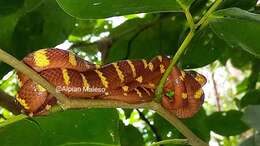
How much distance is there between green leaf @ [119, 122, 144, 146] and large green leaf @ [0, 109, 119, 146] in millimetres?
542

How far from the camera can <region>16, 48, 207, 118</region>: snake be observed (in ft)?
4.45

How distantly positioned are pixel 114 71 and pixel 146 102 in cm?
14

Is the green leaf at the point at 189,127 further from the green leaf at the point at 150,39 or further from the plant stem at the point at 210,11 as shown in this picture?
the plant stem at the point at 210,11

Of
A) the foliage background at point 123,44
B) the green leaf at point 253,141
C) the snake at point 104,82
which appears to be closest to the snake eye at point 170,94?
the snake at point 104,82

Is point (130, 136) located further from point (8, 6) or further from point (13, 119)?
point (13, 119)

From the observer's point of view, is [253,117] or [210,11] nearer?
[253,117]

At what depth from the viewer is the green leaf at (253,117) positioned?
3.10ft

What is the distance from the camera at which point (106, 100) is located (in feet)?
4.66

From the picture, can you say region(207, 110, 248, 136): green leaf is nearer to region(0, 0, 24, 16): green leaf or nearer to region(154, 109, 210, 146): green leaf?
region(154, 109, 210, 146): green leaf

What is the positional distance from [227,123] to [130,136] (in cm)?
Answer: 51

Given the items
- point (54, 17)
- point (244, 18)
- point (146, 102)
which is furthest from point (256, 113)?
point (54, 17)

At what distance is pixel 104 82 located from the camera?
148 centimetres

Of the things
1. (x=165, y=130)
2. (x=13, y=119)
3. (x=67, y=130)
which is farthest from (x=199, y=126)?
(x=13, y=119)

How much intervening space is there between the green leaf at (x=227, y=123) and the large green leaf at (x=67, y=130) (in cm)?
86
